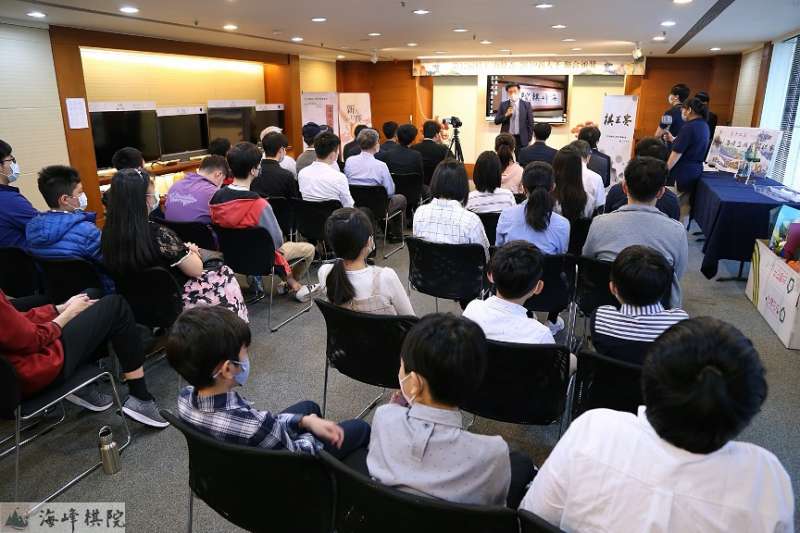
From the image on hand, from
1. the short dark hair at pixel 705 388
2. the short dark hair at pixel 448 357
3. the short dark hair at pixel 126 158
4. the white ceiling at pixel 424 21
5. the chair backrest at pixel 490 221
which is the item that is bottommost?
the chair backrest at pixel 490 221

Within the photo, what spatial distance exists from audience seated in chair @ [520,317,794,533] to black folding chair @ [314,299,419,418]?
3.44ft

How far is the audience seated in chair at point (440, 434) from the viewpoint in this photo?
3.73ft

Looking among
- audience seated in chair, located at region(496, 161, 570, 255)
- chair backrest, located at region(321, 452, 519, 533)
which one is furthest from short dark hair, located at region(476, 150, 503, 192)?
chair backrest, located at region(321, 452, 519, 533)

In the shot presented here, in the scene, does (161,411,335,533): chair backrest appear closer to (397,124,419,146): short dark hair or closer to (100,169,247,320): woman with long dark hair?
(100,169,247,320): woman with long dark hair

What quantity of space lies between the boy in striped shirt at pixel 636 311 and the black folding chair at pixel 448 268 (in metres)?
1.13

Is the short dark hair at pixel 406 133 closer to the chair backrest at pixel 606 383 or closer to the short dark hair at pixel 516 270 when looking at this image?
the short dark hair at pixel 516 270

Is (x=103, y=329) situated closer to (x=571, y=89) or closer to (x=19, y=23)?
(x=19, y=23)

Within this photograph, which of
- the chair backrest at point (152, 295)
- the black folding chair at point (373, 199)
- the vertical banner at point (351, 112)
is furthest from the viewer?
the vertical banner at point (351, 112)

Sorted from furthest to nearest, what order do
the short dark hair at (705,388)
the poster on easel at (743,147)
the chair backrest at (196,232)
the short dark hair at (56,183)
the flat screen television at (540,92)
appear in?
the flat screen television at (540,92) < the poster on easel at (743,147) < the chair backrest at (196,232) < the short dark hair at (56,183) < the short dark hair at (705,388)

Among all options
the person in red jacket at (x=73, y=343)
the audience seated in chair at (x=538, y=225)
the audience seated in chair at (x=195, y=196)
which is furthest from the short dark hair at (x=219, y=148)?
the audience seated in chair at (x=538, y=225)

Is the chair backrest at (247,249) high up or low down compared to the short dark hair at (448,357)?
down

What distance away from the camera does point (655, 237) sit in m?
2.60

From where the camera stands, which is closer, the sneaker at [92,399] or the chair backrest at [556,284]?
the sneaker at [92,399]

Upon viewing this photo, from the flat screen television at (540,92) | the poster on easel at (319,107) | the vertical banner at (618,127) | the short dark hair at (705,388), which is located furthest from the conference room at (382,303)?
the flat screen television at (540,92)
